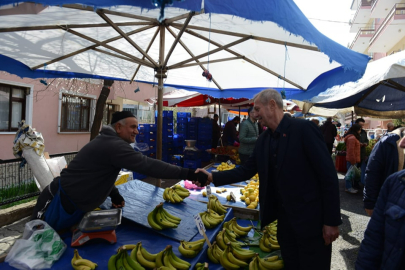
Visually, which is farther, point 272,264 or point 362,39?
point 362,39

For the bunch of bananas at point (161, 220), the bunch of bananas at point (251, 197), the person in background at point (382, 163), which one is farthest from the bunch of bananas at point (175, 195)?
the person in background at point (382, 163)

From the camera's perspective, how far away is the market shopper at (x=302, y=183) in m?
2.18

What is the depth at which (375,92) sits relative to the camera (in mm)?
8125

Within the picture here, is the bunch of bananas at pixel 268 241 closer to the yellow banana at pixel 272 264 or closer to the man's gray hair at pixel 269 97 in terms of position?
the yellow banana at pixel 272 264

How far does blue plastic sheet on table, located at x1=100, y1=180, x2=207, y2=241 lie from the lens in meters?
3.06

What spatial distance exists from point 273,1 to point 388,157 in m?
2.33

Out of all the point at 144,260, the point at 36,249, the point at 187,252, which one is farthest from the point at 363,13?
the point at 36,249

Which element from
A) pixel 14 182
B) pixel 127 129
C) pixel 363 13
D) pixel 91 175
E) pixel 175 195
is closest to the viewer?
pixel 91 175

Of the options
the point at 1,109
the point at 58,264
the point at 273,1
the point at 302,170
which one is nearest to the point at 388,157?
the point at 302,170

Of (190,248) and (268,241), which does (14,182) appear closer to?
(190,248)

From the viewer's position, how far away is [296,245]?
246 centimetres

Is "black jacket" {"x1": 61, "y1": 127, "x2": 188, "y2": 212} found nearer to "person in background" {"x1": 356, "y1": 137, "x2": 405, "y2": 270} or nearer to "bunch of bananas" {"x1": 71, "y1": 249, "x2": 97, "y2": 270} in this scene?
"bunch of bananas" {"x1": 71, "y1": 249, "x2": 97, "y2": 270}

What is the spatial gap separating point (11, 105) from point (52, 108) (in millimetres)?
1776

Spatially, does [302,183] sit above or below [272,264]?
above
